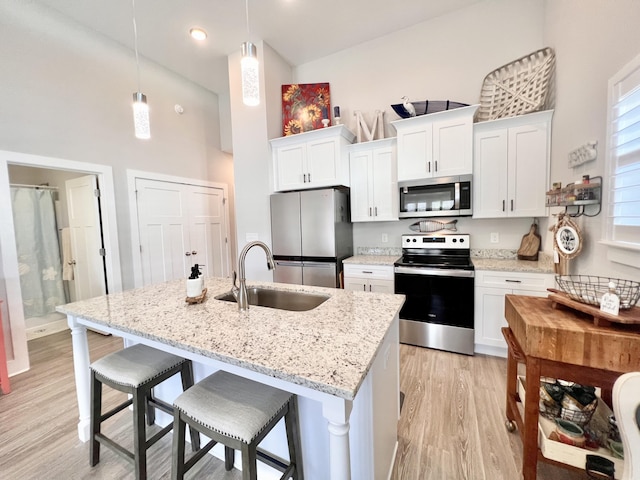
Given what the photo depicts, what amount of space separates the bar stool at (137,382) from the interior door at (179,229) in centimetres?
224

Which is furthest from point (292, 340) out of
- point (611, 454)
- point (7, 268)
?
point (7, 268)

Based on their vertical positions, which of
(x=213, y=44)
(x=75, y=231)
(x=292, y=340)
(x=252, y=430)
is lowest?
(x=252, y=430)

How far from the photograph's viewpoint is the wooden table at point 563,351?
0.97m

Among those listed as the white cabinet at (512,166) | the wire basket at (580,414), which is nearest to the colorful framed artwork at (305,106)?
the white cabinet at (512,166)

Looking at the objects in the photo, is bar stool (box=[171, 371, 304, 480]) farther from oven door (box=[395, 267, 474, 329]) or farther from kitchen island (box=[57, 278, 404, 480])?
oven door (box=[395, 267, 474, 329])

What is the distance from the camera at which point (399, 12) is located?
277 cm

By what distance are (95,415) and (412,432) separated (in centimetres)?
184

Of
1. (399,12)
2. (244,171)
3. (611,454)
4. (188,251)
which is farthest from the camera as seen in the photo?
(188,251)

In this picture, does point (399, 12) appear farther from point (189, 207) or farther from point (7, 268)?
point (7, 268)

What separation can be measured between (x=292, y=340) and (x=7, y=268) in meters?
3.01

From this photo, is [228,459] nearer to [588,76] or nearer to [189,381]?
[189,381]

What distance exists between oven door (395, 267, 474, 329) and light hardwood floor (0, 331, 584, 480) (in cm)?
38

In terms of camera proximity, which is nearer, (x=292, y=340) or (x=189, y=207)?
(x=292, y=340)

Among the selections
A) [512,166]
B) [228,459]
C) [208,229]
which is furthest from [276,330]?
[208,229]
